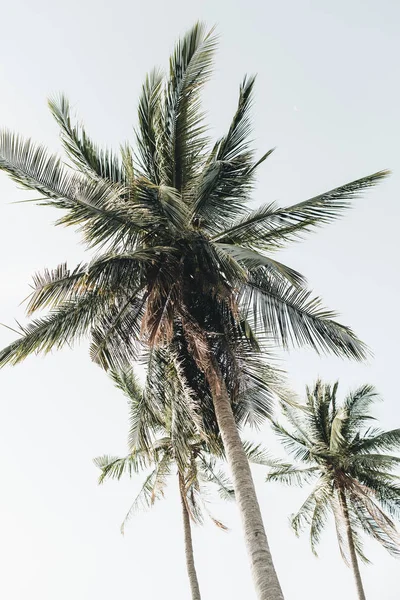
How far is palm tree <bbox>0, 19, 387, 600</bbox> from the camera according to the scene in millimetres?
7773

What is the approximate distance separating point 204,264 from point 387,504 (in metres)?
12.8

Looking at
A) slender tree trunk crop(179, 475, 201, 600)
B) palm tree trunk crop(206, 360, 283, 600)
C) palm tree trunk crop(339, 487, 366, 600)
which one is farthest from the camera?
palm tree trunk crop(339, 487, 366, 600)

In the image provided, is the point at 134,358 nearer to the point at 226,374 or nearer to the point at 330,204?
the point at 226,374

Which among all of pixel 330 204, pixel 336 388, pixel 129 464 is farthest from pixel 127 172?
pixel 336 388

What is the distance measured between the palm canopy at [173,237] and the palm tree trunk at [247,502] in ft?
2.02

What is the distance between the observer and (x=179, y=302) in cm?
813

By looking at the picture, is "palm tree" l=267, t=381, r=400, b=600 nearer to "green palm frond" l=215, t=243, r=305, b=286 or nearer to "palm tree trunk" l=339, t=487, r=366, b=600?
"palm tree trunk" l=339, t=487, r=366, b=600

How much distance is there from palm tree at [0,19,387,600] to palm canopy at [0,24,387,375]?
0.02 m

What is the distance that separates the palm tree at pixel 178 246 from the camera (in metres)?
7.77

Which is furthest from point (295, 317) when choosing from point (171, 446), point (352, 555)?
point (352, 555)

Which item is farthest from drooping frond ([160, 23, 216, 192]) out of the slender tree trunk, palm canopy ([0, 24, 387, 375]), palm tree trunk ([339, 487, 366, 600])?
palm tree trunk ([339, 487, 366, 600])

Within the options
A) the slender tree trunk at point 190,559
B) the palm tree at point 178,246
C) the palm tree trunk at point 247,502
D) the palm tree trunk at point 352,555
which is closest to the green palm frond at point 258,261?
the palm tree at point 178,246

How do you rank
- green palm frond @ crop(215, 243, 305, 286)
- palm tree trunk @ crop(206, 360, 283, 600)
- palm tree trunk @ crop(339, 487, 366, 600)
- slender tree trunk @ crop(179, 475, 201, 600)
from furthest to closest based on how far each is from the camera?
palm tree trunk @ crop(339, 487, 366, 600), slender tree trunk @ crop(179, 475, 201, 600), green palm frond @ crop(215, 243, 305, 286), palm tree trunk @ crop(206, 360, 283, 600)

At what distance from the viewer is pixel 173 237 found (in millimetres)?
8336
